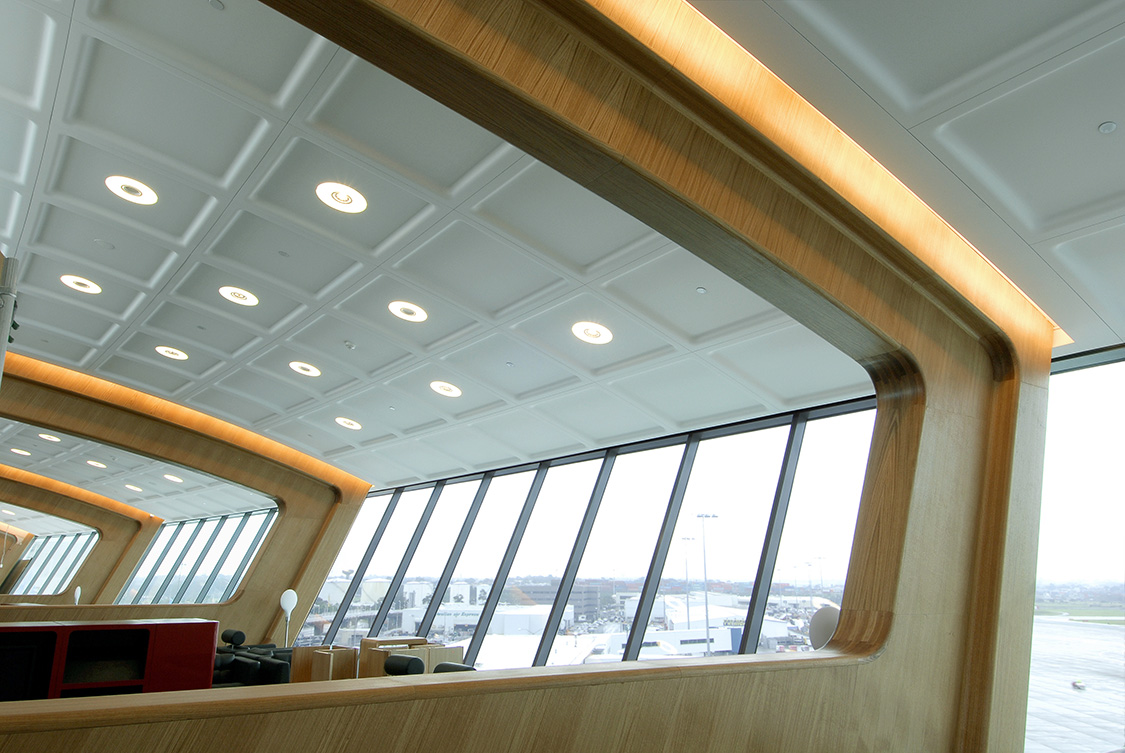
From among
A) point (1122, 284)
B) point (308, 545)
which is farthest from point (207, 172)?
point (308, 545)

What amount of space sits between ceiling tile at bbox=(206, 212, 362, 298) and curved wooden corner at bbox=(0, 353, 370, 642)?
6492 mm

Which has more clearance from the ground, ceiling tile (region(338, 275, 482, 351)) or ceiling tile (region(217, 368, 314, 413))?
ceiling tile (region(338, 275, 482, 351))

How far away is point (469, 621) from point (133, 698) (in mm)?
10165

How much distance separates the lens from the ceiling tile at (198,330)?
8070mm

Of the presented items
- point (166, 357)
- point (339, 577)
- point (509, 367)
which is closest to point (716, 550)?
point (509, 367)

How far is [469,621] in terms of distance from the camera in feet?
38.7

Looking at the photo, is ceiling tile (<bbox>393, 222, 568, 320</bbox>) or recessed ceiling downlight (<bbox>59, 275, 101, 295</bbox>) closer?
ceiling tile (<bbox>393, 222, 568, 320</bbox>)

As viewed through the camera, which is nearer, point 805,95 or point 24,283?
point 805,95

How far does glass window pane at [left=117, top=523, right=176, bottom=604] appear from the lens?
74.6 feet

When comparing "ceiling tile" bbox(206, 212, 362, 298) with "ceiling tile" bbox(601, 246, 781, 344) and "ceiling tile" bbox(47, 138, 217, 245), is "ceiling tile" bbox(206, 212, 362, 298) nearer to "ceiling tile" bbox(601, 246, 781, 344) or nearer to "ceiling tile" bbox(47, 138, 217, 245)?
"ceiling tile" bbox(47, 138, 217, 245)

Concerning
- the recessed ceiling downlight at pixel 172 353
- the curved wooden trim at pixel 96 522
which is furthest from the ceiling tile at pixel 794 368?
the curved wooden trim at pixel 96 522

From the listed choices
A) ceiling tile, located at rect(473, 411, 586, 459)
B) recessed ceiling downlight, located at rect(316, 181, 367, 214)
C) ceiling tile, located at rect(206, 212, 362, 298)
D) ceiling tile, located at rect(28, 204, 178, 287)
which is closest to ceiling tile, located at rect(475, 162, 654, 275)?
recessed ceiling downlight, located at rect(316, 181, 367, 214)

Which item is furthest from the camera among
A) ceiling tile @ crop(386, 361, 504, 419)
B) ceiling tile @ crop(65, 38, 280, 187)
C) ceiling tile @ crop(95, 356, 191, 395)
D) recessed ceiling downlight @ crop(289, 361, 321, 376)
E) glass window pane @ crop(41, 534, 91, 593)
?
glass window pane @ crop(41, 534, 91, 593)

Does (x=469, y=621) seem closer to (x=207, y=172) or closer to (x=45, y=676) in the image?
(x=45, y=676)
